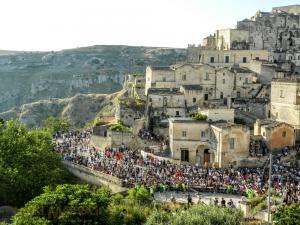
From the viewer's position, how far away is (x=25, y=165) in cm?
5375

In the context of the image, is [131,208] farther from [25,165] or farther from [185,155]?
[185,155]

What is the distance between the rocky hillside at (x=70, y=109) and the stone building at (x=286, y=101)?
2274 inches

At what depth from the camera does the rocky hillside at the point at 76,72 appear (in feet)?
569

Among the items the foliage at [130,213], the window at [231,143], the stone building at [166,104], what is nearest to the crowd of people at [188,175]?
the window at [231,143]

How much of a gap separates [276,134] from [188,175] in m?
12.3

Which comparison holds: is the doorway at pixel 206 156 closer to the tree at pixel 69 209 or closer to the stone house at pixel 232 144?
the stone house at pixel 232 144

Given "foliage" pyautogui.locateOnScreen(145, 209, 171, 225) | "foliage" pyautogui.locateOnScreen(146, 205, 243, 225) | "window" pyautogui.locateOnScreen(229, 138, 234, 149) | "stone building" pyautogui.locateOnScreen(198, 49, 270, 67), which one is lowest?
"foliage" pyautogui.locateOnScreen(145, 209, 171, 225)

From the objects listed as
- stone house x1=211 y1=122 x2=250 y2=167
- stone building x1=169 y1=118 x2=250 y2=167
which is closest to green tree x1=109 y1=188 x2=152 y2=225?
stone house x1=211 y1=122 x2=250 y2=167

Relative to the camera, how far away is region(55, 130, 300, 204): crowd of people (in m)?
46.7

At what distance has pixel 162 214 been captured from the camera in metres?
37.1

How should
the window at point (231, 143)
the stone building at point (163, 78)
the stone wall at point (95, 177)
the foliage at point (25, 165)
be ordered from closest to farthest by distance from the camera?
the stone wall at point (95, 177), the foliage at point (25, 165), the window at point (231, 143), the stone building at point (163, 78)

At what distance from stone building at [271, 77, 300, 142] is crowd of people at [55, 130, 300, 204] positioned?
280 inches

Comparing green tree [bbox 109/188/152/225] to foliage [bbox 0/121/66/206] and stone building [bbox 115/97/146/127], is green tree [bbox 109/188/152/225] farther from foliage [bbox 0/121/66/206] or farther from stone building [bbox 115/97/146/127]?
stone building [bbox 115/97/146/127]

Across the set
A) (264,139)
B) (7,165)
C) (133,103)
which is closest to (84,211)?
(7,165)
